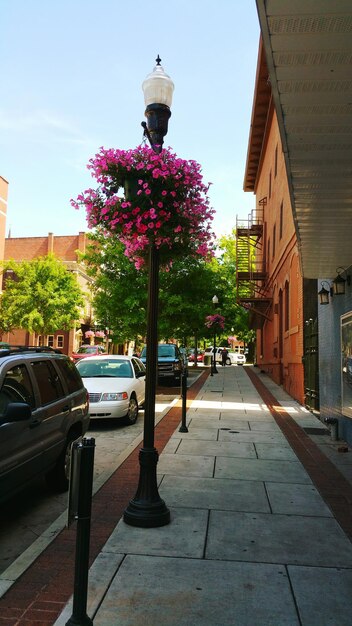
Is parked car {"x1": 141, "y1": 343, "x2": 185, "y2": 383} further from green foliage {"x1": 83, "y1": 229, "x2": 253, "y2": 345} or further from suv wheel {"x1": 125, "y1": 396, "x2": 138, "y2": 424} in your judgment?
suv wheel {"x1": 125, "y1": 396, "x2": 138, "y2": 424}

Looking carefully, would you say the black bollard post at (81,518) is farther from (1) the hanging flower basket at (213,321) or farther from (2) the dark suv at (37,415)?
(1) the hanging flower basket at (213,321)

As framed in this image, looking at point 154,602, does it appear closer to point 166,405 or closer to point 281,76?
point 281,76

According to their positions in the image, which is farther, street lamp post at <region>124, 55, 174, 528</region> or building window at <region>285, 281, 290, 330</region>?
building window at <region>285, 281, 290, 330</region>

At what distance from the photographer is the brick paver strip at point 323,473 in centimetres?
558

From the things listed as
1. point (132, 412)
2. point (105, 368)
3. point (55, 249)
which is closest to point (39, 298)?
point (55, 249)

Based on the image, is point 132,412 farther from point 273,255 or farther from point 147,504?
point 273,255

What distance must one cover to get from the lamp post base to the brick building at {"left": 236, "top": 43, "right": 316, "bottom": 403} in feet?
29.4

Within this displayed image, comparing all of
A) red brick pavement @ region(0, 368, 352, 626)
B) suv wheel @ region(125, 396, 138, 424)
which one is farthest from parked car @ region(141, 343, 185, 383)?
red brick pavement @ region(0, 368, 352, 626)

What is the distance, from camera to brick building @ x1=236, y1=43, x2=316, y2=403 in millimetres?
15703

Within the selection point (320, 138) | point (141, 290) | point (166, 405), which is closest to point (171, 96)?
point (320, 138)

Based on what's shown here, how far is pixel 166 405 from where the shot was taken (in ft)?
48.2

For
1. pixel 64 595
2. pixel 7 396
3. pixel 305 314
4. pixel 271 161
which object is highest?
pixel 271 161

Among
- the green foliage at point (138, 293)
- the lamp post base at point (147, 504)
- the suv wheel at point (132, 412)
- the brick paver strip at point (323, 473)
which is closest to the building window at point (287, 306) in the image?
the green foliage at point (138, 293)

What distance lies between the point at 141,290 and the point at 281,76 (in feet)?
62.3
